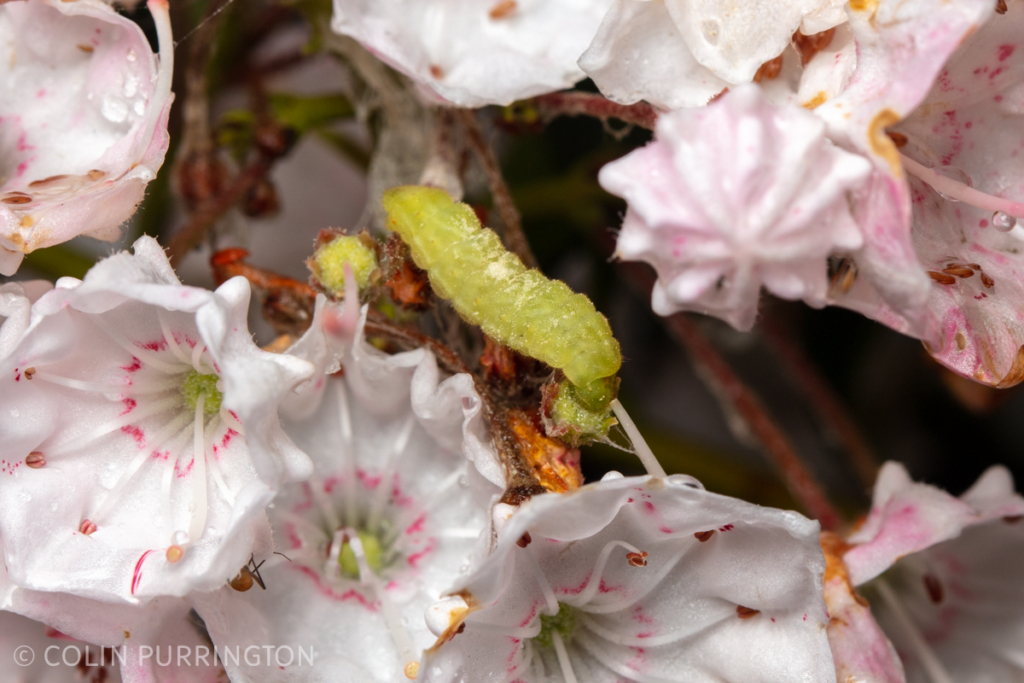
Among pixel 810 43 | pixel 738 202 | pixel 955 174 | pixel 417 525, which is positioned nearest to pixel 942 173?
pixel 955 174

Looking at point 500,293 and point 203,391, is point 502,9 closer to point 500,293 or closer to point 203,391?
point 500,293

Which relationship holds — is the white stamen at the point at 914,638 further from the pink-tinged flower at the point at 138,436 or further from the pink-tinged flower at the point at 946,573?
the pink-tinged flower at the point at 138,436

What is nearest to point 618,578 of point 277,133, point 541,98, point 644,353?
point 541,98

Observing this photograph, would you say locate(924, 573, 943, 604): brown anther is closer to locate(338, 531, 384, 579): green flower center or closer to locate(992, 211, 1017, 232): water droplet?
locate(992, 211, 1017, 232): water droplet

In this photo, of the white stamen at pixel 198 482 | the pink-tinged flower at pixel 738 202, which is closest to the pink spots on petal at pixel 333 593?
the white stamen at pixel 198 482

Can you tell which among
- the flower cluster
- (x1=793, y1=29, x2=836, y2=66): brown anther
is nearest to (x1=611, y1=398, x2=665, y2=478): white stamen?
the flower cluster

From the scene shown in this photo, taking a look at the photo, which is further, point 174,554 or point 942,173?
point 942,173

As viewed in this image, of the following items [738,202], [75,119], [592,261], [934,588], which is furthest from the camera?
[592,261]
